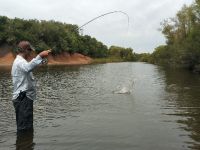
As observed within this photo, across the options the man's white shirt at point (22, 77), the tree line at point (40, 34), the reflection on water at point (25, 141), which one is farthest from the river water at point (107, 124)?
the tree line at point (40, 34)

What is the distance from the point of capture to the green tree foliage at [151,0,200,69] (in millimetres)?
59406

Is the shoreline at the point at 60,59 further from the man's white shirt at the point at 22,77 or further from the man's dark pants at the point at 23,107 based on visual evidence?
the man's white shirt at the point at 22,77

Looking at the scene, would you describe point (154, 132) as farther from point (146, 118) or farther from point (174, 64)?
point (174, 64)

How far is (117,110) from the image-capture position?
1788 centimetres

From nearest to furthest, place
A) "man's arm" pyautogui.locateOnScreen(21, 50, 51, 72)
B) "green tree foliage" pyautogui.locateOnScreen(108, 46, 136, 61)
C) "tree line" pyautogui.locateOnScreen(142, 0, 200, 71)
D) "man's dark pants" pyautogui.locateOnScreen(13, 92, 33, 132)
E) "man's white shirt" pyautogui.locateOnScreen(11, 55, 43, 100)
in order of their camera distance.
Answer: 1. "man's arm" pyautogui.locateOnScreen(21, 50, 51, 72)
2. "man's white shirt" pyautogui.locateOnScreen(11, 55, 43, 100)
3. "man's dark pants" pyautogui.locateOnScreen(13, 92, 33, 132)
4. "tree line" pyautogui.locateOnScreen(142, 0, 200, 71)
5. "green tree foliage" pyautogui.locateOnScreen(108, 46, 136, 61)

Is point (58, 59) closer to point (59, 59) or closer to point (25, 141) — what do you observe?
point (59, 59)

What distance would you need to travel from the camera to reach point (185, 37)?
8462 centimetres

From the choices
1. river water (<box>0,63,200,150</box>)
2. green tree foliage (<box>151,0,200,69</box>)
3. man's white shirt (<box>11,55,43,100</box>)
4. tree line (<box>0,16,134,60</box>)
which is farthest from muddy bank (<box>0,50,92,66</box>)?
man's white shirt (<box>11,55,43,100</box>)

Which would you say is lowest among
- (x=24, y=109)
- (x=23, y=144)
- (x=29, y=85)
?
(x=23, y=144)

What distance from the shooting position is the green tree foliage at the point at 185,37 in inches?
2339

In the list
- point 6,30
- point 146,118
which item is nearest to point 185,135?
point 146,118

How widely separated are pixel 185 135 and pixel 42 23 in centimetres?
10108

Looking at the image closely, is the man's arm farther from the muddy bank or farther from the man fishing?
the muddy bank

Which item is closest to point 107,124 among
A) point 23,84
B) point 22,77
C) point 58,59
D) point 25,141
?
point 25,141
